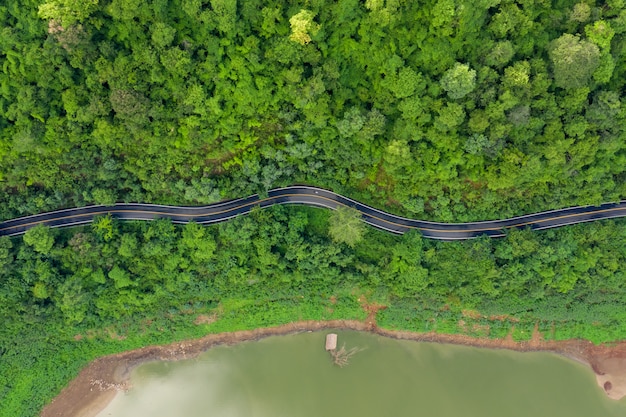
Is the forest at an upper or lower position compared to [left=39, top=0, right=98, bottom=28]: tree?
lower

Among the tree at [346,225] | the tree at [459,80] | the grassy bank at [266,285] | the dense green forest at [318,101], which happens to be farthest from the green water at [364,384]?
the tree at [459,80]

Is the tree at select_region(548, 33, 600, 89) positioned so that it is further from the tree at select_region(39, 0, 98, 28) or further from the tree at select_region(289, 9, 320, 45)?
the tree at select_region(39, 0, 98, 28)

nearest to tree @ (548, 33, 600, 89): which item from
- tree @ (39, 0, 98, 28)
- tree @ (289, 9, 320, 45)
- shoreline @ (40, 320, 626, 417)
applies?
tree @ (289, 9, 320, 45)

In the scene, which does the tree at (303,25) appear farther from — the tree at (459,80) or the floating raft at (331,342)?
the floating raft at (331,342)

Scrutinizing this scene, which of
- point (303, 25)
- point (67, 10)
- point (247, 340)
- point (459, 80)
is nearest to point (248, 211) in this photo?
point (247, 340)

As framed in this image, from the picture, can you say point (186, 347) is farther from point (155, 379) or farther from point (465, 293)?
point (465, 293)

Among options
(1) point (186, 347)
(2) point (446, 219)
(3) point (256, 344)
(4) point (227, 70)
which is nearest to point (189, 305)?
(1) point (186, 347)
